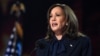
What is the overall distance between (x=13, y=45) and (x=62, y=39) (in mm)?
2324

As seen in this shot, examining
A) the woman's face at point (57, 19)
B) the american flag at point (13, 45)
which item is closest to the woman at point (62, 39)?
the woman's face at point (57, 19)

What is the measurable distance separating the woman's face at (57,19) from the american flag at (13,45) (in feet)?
7.24

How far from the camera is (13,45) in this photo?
12.3ft

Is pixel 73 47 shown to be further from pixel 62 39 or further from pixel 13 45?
pixel 13 45

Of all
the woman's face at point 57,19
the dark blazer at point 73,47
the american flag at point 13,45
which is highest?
the woman's face at point 57,19

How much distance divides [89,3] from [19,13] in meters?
0.99

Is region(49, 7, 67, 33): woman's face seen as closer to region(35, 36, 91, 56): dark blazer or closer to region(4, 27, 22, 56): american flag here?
region(35, 36, 91, 56): dark blazer

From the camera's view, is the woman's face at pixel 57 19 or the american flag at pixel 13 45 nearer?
the woman's face at pixel 57 19

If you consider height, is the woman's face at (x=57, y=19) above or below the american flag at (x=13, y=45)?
above

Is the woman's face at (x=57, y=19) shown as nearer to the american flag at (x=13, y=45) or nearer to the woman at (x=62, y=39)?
the woman at (x=62, y=39)

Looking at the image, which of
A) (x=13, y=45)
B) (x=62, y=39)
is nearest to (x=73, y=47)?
(x=62, y=39)

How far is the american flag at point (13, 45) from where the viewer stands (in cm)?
371

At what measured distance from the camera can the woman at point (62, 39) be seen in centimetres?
147

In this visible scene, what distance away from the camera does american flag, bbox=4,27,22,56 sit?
371 centimetres
